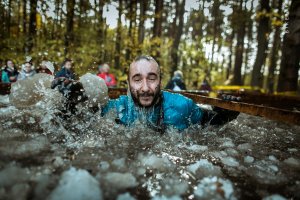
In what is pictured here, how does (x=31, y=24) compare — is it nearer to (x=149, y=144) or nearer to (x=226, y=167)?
(x=149, y=144)

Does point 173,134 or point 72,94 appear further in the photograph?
point 173,134

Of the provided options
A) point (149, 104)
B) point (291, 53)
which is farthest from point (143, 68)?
point (291, 53)

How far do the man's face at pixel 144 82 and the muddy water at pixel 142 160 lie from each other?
15.0 inches

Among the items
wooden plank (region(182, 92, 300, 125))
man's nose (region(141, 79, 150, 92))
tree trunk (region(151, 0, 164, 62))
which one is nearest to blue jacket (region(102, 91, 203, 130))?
man's nose (region(141, 79, 150, 92))

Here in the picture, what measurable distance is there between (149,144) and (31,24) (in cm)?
1251

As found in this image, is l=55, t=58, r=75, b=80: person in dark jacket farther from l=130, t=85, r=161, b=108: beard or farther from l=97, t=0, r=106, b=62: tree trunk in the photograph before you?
l=97, t=0, r=106, b=62: tree trunk

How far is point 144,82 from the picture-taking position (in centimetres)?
335

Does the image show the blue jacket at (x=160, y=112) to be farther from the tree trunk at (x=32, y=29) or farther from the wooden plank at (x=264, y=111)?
the tree trunk at (x=32, y=29)

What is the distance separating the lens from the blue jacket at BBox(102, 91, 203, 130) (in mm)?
3461

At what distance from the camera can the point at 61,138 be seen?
116 inches

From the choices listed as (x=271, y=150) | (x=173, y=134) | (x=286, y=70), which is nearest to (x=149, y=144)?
(x=173, y=134)

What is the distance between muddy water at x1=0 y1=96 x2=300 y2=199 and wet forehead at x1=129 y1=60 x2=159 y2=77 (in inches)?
27.9

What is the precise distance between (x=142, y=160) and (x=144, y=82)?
127 centimetres

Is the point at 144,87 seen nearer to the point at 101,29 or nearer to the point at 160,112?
the point at 160,112
